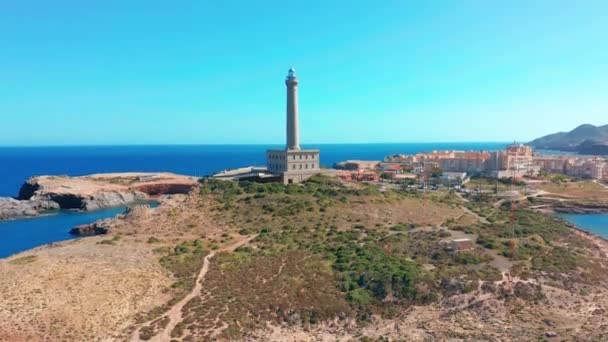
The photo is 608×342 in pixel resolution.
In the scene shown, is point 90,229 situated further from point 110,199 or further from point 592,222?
point 592,222

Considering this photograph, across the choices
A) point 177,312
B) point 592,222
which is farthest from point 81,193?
point 592,222

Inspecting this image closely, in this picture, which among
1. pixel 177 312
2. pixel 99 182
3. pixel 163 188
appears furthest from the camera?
pixel 163 188

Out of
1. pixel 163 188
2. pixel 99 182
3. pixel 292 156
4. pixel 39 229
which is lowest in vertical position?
pixel 39 229

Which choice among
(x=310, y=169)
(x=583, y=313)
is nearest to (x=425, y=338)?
(x=583, y=313)

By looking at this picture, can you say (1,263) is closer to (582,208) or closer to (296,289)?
(296,289)

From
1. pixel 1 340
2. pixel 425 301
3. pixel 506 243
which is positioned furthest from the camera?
pixel 506 243

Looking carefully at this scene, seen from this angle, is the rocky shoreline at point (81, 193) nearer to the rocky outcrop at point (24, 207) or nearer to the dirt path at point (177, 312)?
the rocky outcrop at point (24, 207)
